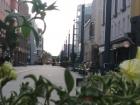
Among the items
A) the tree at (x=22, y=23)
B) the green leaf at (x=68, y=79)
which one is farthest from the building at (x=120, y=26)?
the green leaf at (x=68, y=79)

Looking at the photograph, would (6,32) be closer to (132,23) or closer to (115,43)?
(132,23)

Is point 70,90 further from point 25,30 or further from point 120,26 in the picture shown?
point 120,26

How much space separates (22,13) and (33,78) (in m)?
0.30

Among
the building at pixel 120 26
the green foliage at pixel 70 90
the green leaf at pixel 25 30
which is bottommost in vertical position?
the green foliage at pixel 70 90

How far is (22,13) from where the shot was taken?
151 centimetres

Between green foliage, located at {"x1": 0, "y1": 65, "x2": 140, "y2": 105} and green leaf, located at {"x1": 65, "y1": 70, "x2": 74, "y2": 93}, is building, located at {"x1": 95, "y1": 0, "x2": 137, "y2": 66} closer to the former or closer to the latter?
green foliage, located at {"x1": 0, "y1": 65, "x2": 140, "y2": 105}

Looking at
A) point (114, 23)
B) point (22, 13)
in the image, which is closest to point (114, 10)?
point (114, 23)

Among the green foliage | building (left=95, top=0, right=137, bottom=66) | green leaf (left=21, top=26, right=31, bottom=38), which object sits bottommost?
the green foliage

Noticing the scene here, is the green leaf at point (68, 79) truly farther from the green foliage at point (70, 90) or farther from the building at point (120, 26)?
the building at point (120, 26)

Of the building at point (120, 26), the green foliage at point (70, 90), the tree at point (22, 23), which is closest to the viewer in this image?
the green foliage at point (70, 90)

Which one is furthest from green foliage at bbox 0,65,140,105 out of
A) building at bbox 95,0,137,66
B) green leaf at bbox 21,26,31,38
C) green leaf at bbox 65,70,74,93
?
building at bbox 95,0,137,66

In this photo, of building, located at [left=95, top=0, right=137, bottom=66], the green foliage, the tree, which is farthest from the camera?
building, located at [left=95, top=0, right=137, bottom=66]

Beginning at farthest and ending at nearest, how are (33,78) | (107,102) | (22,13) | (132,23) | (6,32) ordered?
(132,23) < (22,13) < (6,32) < (33,78) < (107,102)

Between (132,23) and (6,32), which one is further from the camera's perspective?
(132,23)
